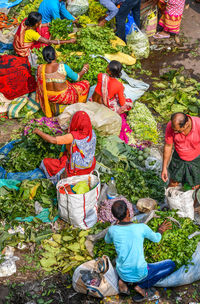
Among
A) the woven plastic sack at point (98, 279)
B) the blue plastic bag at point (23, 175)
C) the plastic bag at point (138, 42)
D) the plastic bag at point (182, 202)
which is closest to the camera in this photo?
the woven plastic sack at point (98, 279)

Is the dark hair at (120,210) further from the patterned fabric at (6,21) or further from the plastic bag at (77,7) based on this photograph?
the patterned fabric at (6,21)

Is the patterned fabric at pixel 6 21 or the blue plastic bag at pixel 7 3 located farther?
the blue plastic bag at pixel 7 3

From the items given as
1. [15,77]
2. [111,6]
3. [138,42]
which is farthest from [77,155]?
[111,6]

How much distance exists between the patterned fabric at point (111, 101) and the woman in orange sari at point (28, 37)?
1.94 m

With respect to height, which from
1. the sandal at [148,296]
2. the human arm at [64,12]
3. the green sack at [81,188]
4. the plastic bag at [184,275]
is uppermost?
the human arm at [64,12]

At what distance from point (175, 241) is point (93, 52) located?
4.30 meters

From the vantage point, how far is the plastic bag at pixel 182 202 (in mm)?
4269

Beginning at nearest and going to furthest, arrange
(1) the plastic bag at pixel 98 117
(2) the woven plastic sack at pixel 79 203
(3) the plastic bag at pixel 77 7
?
(2) the woven plastic sack at pixel 79 203 < (1) the plastic bag at pixel 98 117 < (3) the plastic bag at pixel 77 7

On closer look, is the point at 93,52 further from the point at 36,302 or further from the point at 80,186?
the point at 36,302

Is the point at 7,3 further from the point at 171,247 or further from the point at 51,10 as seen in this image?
the point at 171,247

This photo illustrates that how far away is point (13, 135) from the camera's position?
18.9 feet

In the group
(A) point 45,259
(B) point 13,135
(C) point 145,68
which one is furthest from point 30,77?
(A) point 45,259

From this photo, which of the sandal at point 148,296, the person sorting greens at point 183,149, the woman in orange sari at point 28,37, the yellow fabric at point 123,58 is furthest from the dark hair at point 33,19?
the sandal at point 148,296

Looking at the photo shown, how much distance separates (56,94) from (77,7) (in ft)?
11.6
